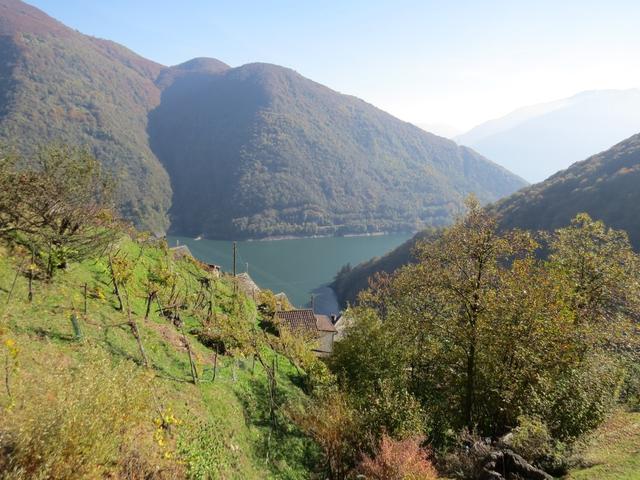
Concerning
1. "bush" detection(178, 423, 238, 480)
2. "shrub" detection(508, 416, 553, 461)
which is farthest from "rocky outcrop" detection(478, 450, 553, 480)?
"bush" detection(178, 423, 238, 480)

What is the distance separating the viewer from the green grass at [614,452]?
9.12 m

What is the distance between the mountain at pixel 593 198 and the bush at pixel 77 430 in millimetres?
63164

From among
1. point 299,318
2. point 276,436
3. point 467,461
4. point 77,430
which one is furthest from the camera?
point 299,318

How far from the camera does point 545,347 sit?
13172mm

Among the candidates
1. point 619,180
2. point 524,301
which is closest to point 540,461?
point 524,301

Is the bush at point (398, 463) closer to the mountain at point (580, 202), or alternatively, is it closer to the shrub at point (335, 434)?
the shrub at point (335, 434)

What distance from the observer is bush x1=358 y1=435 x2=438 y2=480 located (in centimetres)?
991

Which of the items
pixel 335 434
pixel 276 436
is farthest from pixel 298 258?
pixel 335 434

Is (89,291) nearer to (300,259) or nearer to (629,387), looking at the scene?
(629,387)

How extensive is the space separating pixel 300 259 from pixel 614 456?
129 m

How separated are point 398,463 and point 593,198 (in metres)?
81.0

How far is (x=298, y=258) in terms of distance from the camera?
140 meters

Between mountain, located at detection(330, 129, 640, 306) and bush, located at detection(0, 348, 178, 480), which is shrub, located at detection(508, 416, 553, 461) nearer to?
bush, located at detection(0, 348, 178, 480)

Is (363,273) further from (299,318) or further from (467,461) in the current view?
(467,461)
